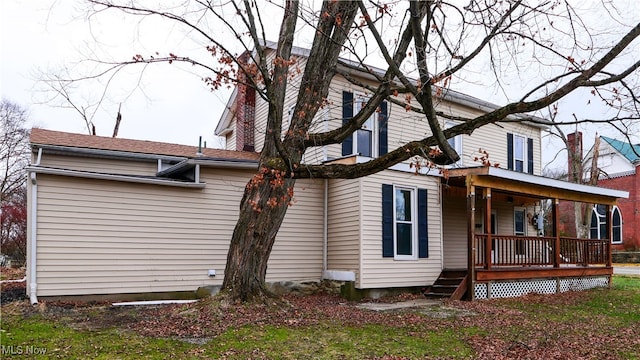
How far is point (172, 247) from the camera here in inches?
409

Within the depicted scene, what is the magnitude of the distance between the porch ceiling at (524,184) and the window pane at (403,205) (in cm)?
114

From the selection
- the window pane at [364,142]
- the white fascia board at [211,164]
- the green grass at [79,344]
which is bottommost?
the green grass at [79,344]

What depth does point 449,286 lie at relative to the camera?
11930 mm

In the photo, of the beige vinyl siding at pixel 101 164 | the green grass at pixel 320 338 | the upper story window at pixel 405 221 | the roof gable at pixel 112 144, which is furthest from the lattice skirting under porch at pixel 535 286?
the beige vinyl siding at pixel 101 164

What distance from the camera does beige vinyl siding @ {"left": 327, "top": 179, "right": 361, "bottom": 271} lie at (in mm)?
11242

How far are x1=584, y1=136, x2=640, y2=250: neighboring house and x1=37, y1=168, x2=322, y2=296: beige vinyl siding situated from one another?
22.4 metres

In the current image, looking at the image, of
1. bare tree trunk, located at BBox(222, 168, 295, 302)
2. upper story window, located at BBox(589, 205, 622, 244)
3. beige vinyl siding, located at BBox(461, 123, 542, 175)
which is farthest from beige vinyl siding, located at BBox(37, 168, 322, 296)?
upper story window, located at BBox(589, 205, 622, 244)

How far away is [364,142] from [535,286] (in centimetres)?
578

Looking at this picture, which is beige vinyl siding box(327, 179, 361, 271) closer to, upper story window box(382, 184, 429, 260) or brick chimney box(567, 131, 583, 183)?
upper story window box(382, 184, 429, 260)

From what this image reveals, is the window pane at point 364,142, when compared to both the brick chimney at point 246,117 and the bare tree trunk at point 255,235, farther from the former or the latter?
the bare tree trunk at point 255,235

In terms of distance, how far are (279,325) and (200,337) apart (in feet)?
3.92

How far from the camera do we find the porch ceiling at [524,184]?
11453 millimetres

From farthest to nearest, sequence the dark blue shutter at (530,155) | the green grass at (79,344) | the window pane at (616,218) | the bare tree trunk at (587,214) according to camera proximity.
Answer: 1. the window pane at (616,218)
2. the bare tree trunk at (587,214)
3. the dark blue shutter at (530,155)
4. the green grass at (79,344)

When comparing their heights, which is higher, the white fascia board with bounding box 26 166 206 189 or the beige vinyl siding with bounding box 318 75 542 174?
the beige vinyl siding with bounding box 318 75 542 174
